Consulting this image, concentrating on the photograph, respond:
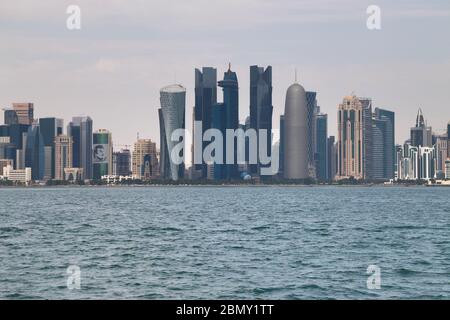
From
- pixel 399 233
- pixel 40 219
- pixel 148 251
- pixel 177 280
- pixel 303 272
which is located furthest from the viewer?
pixel 40 219

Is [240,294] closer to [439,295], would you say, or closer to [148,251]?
[439,295]

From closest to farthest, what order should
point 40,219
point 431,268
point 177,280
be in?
point 177,280 → point 431,268 → point 40,219

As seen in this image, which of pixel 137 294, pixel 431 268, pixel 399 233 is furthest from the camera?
pixel 399 233

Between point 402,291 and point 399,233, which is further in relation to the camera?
point 399,233

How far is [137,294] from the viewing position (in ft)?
135

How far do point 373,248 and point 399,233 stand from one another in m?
16.8

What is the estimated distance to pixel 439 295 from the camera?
42.1 m

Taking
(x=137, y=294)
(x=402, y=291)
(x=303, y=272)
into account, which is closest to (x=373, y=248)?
(x=303, y=272)

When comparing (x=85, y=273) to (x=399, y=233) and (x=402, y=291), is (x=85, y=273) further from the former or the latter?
(x=399, y=233)
